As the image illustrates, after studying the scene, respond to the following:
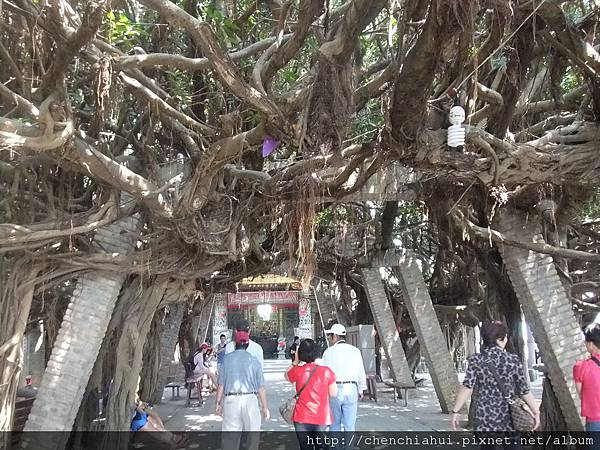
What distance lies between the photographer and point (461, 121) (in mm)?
4305

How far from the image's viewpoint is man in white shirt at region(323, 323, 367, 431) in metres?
4.52

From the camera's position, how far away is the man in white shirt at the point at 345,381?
4520 mm

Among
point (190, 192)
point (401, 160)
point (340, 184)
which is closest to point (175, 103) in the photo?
point (190, 192)

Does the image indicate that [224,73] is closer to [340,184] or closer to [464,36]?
[464,36]

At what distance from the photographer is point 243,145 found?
4191mm

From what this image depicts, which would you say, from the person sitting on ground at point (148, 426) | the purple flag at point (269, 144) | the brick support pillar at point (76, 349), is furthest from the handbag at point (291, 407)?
the brick support pillar at point (76, 349)

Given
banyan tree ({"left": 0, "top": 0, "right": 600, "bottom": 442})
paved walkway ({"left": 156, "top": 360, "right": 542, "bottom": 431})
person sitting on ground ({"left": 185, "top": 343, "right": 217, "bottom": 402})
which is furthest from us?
person sitting on ground ({"left": 185, "top": 343, "right": 217, "bottom": 402})

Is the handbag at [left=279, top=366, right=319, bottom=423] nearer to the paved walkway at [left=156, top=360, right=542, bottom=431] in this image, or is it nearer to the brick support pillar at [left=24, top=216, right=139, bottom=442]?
the brick support pillar at [left=24, top=216, right=139, bottom=442]

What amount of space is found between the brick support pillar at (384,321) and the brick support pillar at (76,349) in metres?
5.56

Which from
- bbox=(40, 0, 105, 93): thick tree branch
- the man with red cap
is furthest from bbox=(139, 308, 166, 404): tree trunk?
bbox=(40, 0, 105, 93): thick tree branch

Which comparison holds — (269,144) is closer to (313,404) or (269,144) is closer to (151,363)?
(313,404)

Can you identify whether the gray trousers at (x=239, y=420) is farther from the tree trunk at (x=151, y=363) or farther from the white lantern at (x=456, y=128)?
the tree trunk at (x=151, y=363)

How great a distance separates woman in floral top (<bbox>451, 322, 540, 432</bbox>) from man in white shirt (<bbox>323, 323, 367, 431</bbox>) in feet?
4.34

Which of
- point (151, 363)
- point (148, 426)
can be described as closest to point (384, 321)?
point (151, 363)
